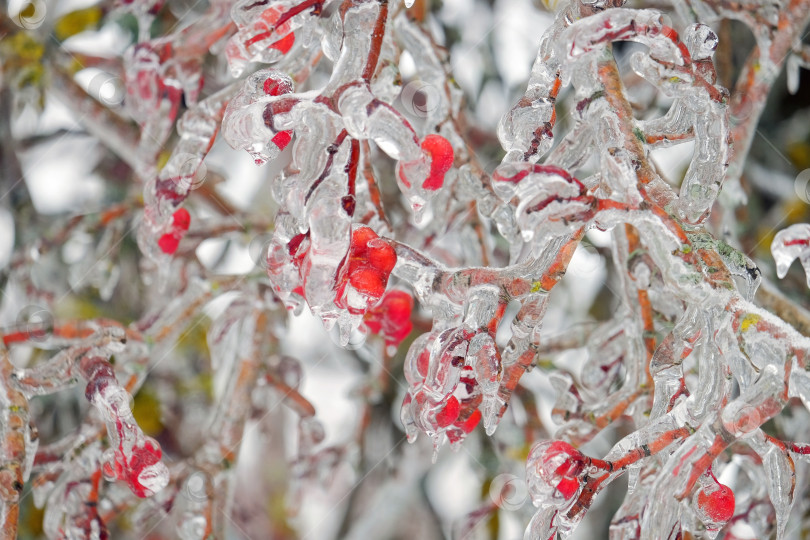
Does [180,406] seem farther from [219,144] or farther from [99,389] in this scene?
[99,389]

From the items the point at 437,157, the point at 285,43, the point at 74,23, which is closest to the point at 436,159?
the point at 437,157

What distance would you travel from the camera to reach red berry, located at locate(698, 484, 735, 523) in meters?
0.39

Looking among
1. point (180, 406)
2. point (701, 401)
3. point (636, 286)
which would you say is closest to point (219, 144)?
point (180, 406)

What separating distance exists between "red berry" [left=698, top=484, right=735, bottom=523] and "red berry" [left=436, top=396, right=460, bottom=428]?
113mm

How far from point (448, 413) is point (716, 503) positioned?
0.12m

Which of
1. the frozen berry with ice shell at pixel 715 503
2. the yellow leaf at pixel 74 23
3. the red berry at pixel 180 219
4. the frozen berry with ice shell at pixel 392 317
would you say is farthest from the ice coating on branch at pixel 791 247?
the yellow leaf at pixel 74 23

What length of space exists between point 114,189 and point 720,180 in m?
0.85

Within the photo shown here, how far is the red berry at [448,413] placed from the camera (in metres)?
0.38

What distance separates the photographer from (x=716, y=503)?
39cm

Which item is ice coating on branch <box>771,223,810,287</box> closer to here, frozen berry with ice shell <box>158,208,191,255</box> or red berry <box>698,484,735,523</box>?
red berry <box>698,484,735,523</box>

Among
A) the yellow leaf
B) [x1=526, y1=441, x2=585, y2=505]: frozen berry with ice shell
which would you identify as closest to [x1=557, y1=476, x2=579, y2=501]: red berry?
[x1=526, y1=441, x2=585, y2=505]: frozen berry with ice shell

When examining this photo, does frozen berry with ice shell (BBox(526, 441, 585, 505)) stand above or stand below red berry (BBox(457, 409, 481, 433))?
above

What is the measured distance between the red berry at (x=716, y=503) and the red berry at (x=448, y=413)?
0.11m

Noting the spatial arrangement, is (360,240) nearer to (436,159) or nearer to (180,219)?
(436,159)
